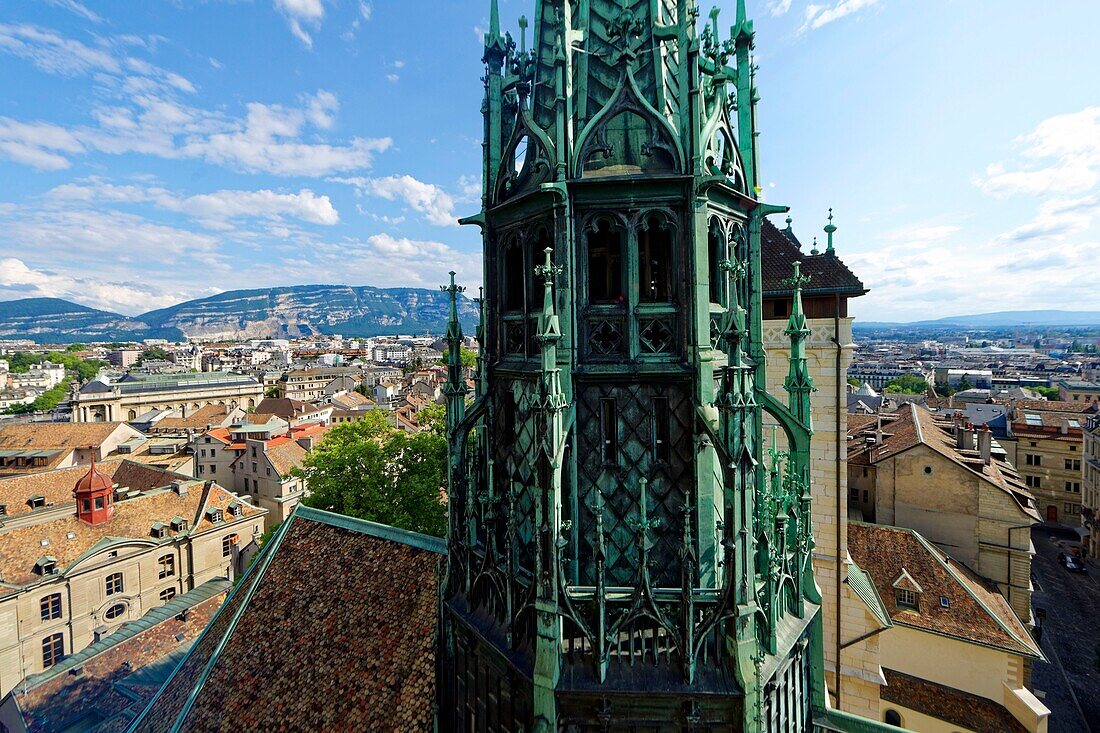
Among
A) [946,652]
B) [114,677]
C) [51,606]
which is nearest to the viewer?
[114,677]

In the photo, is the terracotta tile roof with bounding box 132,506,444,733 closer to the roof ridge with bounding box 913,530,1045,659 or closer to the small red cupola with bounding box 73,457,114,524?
the roof ridge with bounding box 913,530,1045,659

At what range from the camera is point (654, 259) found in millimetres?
6633

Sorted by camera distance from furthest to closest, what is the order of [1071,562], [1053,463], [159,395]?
[159,395]
[1053,463]
[1071,562]

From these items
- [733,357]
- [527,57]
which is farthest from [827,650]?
[527,57]

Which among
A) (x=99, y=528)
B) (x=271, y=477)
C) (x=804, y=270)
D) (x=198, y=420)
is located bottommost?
(x=271, y=477)

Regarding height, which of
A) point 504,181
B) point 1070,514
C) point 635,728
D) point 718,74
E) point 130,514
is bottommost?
point 1070,514

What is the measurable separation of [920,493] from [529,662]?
34.3 metres

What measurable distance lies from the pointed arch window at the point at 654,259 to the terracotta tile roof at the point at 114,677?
20.8 metres

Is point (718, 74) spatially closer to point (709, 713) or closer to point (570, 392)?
point (570, 392)

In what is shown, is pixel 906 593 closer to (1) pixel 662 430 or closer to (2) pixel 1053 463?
(1) pixel 662 430

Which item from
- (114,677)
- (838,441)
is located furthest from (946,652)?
(114,677)

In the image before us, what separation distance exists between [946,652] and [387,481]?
26.4 meters

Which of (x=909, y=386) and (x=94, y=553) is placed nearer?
(x=94, y=553)

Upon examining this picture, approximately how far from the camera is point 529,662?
604 cm
